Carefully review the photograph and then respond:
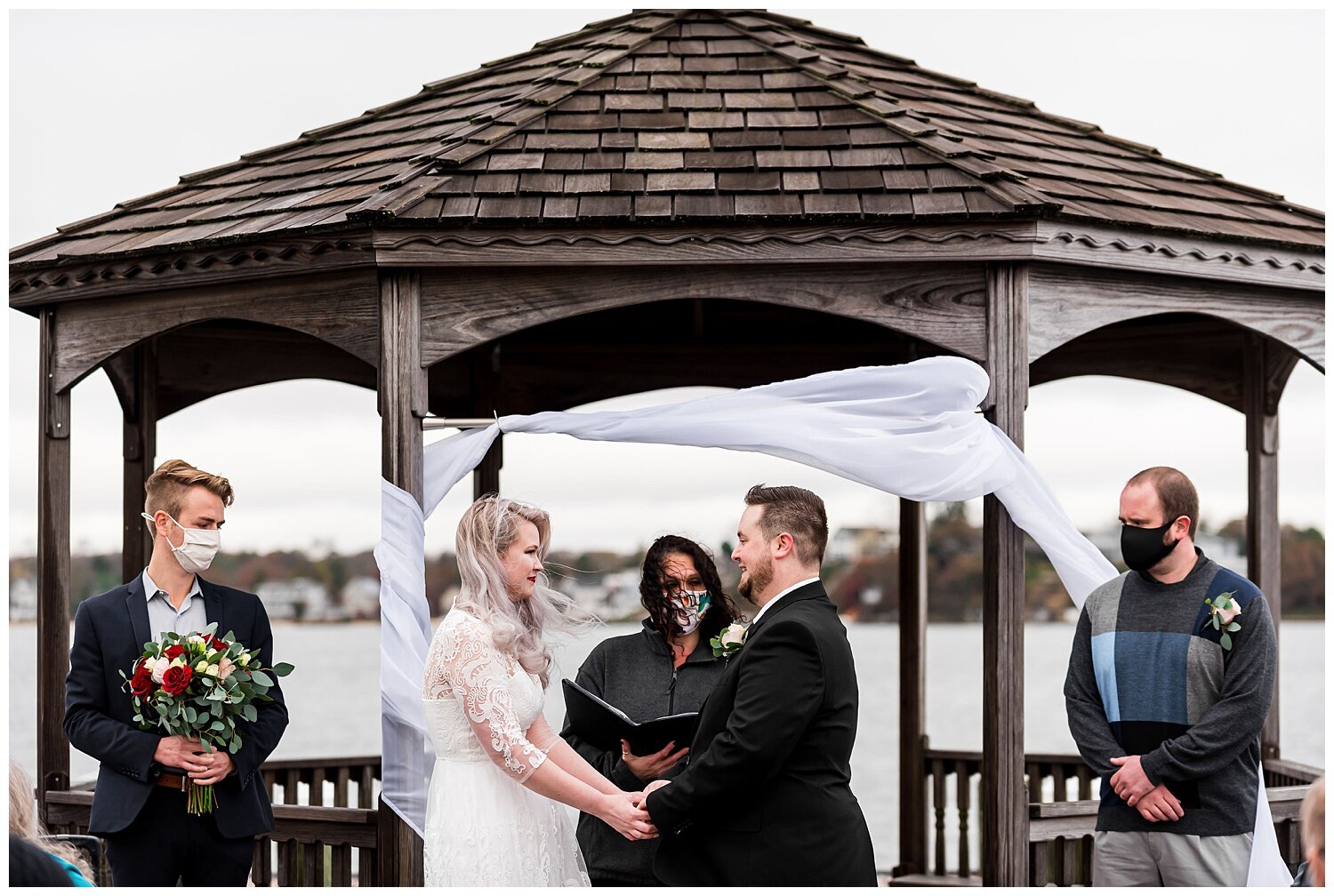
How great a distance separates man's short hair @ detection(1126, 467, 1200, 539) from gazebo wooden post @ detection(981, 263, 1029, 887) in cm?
77

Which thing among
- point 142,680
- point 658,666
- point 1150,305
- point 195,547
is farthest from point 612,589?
point 142,680

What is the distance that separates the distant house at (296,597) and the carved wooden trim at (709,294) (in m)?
29.3

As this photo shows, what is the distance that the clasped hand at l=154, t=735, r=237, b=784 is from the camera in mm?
5324

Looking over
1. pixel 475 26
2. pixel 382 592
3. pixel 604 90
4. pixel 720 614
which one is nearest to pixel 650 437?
pixel 720 614

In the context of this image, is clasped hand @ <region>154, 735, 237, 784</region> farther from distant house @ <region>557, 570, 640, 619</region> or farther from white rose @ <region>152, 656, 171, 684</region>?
distant house @ <region>557, 570, 640, 619</region>

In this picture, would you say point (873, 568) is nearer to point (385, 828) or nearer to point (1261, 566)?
point (1261, 566)

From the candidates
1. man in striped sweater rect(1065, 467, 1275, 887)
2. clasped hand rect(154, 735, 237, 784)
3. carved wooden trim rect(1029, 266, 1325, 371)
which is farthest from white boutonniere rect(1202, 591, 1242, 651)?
clasped hand rect(154, 735, 237, 784)

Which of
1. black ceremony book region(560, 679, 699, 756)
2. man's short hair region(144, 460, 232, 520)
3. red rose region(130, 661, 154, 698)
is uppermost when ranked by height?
man's short hair region(144, 460, 232, 520)

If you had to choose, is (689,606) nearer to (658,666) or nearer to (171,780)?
(658,666)

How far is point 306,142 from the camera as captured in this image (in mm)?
8023

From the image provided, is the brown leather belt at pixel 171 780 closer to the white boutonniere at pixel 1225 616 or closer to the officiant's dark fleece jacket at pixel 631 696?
the officiant's dark fleece jacket at pixel 631 696

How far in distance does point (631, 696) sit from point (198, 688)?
166 cm

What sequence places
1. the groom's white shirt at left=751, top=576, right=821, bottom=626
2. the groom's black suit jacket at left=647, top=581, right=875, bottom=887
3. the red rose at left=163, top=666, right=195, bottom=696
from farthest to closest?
the red rose at left=163, top=666, right=195, bottom=696, the groom's white shirt at left=751, top=576, right=821, bottom=626, the groom's black suit jacket at left=647, top=581, right=875, bottom=887

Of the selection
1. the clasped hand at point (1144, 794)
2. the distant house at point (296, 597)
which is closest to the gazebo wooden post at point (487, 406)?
the clasped hand at point (1144, 794)
